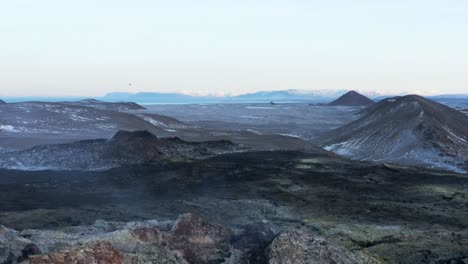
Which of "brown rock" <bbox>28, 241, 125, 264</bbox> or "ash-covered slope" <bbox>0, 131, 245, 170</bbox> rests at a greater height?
"brown rock" <bbox>28, 241, 125, 264</bbox>

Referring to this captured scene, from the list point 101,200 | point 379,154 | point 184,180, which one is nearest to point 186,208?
point 101,200

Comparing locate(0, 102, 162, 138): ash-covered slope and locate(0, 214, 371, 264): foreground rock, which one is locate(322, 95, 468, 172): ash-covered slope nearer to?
locate(0, 102, 162, 138): ash-covered slope

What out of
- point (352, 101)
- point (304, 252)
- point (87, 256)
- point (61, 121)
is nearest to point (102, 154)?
point (87, 256)

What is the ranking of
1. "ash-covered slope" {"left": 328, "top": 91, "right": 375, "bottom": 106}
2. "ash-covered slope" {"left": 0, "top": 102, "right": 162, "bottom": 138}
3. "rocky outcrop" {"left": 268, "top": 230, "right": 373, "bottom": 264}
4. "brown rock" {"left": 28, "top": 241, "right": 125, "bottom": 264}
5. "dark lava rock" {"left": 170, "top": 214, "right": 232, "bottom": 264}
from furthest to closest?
"ash-covered slope" {"left": 328, "top": 91, "right": 375, "bottom": 106}
"ash-covered slope" {"left": 0, "top": 102, "right": 162, "bottom": 138}
"dark lava rock" {"left": 170, "top": 214, "right": 232, "bottom": 264}
"rocky outcrop" {"left": 268, "top": 230, "right": 373, "bottom": 264}
"brown rock" {"left": 28, "top": 241, "right": 125, "bottom": 264}

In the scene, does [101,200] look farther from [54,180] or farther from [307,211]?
[307,211]

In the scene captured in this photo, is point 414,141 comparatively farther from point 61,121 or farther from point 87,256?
point 61,121

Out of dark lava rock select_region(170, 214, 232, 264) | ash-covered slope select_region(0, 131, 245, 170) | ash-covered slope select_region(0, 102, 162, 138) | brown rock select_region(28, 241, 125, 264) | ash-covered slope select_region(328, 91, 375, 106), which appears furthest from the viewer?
ash-covered slope select_region(328, 91, 375, 106)

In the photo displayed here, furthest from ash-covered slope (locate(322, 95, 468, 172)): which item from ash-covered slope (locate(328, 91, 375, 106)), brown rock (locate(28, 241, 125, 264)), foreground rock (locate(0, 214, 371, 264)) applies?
ash-covered slope (locate(328, 91, 375, 106))
